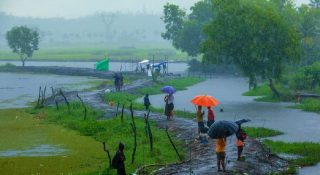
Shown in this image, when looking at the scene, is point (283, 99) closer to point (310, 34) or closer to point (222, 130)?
point (310, 34)

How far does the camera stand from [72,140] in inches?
1221

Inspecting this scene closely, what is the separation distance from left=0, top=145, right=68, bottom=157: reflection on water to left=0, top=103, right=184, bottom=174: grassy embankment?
1.63 feet

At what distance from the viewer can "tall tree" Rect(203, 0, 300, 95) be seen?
160 ft

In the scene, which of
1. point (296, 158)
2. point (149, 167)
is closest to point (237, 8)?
point (296, 158)

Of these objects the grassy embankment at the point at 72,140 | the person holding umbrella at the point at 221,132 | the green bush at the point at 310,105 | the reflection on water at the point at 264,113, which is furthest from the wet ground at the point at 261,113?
the person holding umbrella at the point at 221,132

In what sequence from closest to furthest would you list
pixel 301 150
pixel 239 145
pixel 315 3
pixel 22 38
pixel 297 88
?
pixel 239 145
pixel 301 150
pixel 297 88
pixel 315 3
pixel 22 38

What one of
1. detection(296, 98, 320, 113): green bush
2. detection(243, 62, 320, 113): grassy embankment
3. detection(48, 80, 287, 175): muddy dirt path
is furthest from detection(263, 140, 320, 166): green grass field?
detection(243, 62, 320, 113): grassy embankment

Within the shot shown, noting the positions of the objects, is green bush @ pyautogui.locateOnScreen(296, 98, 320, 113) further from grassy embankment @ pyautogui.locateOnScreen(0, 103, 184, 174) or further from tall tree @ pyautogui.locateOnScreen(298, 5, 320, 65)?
tall tree @ pyautogui.locateOnScreen(298, 5, 320, 65)

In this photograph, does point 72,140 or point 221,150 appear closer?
point 221,150

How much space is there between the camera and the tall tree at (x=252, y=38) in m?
48.8

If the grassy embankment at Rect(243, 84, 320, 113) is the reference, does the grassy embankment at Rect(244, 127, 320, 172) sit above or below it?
below

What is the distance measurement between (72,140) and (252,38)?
2435cm

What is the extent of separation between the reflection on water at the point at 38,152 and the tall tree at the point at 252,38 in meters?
25.3

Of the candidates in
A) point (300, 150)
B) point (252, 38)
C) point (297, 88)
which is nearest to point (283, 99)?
point (297, 88)
